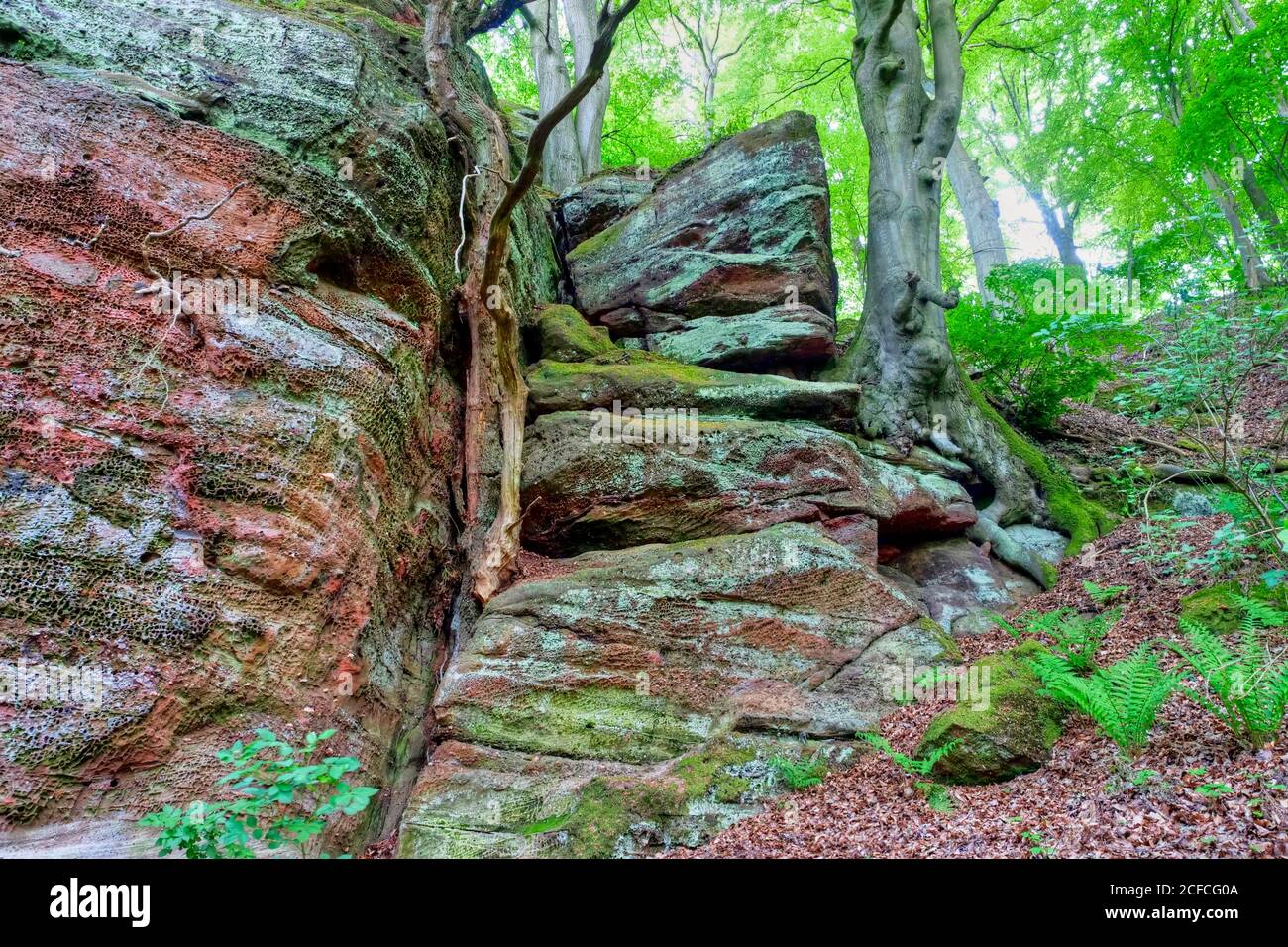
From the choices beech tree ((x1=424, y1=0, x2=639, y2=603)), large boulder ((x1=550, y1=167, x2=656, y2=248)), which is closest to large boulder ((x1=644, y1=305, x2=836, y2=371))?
beech tree ((x1=424, y1=0, x2=639, y2=603))

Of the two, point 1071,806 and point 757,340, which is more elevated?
point 757,340

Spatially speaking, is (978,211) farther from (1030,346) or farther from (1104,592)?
(1104,592)

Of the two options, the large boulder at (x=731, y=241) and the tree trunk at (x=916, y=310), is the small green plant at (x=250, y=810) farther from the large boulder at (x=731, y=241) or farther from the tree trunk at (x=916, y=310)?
the large boulder at (x=731, y=241)

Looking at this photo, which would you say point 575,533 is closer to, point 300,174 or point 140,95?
point 300,174

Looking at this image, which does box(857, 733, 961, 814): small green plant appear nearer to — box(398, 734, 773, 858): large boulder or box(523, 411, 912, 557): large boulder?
box(398, 734, 773, 858): large boulder

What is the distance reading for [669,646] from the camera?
5.86m

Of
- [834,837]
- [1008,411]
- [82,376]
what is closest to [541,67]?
[1008,411]

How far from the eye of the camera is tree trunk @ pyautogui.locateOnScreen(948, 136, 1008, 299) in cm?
1973

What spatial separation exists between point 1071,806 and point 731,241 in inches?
333

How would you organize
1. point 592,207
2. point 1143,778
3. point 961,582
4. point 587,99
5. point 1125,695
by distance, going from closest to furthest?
point 1143,778
point 1125,695
point 961,582
point 592,207
point 587,99

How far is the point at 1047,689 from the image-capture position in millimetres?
4793

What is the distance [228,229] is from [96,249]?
90cm

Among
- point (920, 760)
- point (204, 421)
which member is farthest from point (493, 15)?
point (920, 760)

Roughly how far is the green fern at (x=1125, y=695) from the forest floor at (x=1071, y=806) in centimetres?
15
